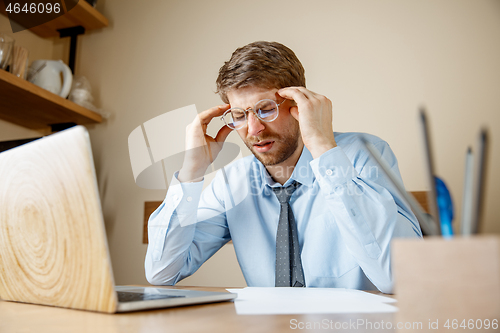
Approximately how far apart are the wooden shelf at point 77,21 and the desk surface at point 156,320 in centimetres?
198

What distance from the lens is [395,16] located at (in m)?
1.70

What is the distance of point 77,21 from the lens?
2119mm

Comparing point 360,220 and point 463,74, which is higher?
point 463,74

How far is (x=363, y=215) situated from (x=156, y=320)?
1.84 feet

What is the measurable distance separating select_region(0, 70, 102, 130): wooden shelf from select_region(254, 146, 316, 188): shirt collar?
1.17 m

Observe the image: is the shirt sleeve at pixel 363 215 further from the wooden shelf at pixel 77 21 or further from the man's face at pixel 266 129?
the wooden shelf at pixel 77 21

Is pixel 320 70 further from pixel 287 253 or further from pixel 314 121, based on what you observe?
pixel 287 253

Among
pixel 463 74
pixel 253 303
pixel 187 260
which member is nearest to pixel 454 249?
pixel 253 303

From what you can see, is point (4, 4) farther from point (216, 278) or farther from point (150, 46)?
point (216, 278)

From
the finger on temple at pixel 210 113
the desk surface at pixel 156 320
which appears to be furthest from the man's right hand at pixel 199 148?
the desk surface at pixel 156 320

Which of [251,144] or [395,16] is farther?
[395,16]

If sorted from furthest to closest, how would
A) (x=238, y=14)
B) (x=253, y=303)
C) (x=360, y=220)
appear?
(x=238, y=14) < (x=360, y=220) < (x=253, y=303)

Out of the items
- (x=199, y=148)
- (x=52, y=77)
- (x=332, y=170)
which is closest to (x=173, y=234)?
(x=199, y=148)

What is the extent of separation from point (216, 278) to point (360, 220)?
1.14 meters
